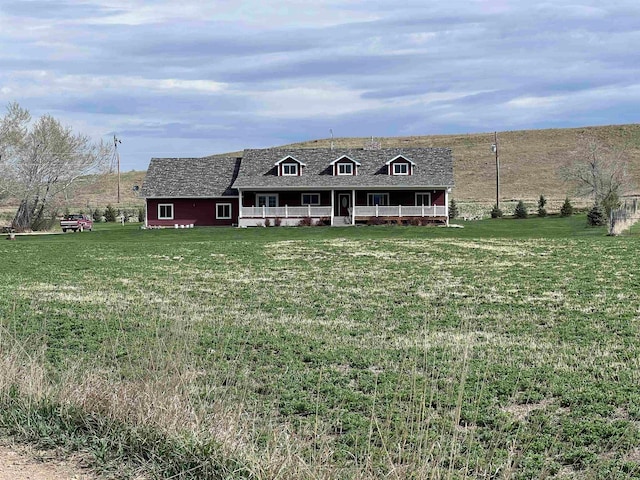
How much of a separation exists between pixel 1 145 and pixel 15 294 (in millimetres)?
38465

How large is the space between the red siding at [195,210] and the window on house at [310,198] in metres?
4.70

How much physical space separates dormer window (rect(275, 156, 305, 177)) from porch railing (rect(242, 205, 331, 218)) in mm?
3767

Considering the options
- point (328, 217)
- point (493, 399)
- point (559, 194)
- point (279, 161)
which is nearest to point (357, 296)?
point (493, 399)

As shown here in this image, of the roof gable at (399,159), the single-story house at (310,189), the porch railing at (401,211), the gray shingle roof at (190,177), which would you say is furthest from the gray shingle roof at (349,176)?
the porch railing at (401,211)

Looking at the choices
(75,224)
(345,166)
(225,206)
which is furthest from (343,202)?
(75,224)

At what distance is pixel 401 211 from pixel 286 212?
7126 mm

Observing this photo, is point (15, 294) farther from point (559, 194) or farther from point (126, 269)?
point (559, 194)

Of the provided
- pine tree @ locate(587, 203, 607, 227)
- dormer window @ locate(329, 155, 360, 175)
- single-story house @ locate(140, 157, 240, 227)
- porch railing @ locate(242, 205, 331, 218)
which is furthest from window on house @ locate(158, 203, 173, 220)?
pine tree @ locate(587, 203, 607, 227)

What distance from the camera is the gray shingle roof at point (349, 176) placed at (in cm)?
5053

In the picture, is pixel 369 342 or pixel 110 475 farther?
pixel 369 342

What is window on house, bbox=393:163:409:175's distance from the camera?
170ft

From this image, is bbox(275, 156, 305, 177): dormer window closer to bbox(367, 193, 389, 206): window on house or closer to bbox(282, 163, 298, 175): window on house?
bbox(282, 163, 298, 175): window on house

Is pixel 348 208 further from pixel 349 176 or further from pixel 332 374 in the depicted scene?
pixel 332 374

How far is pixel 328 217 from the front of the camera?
49.4 m
